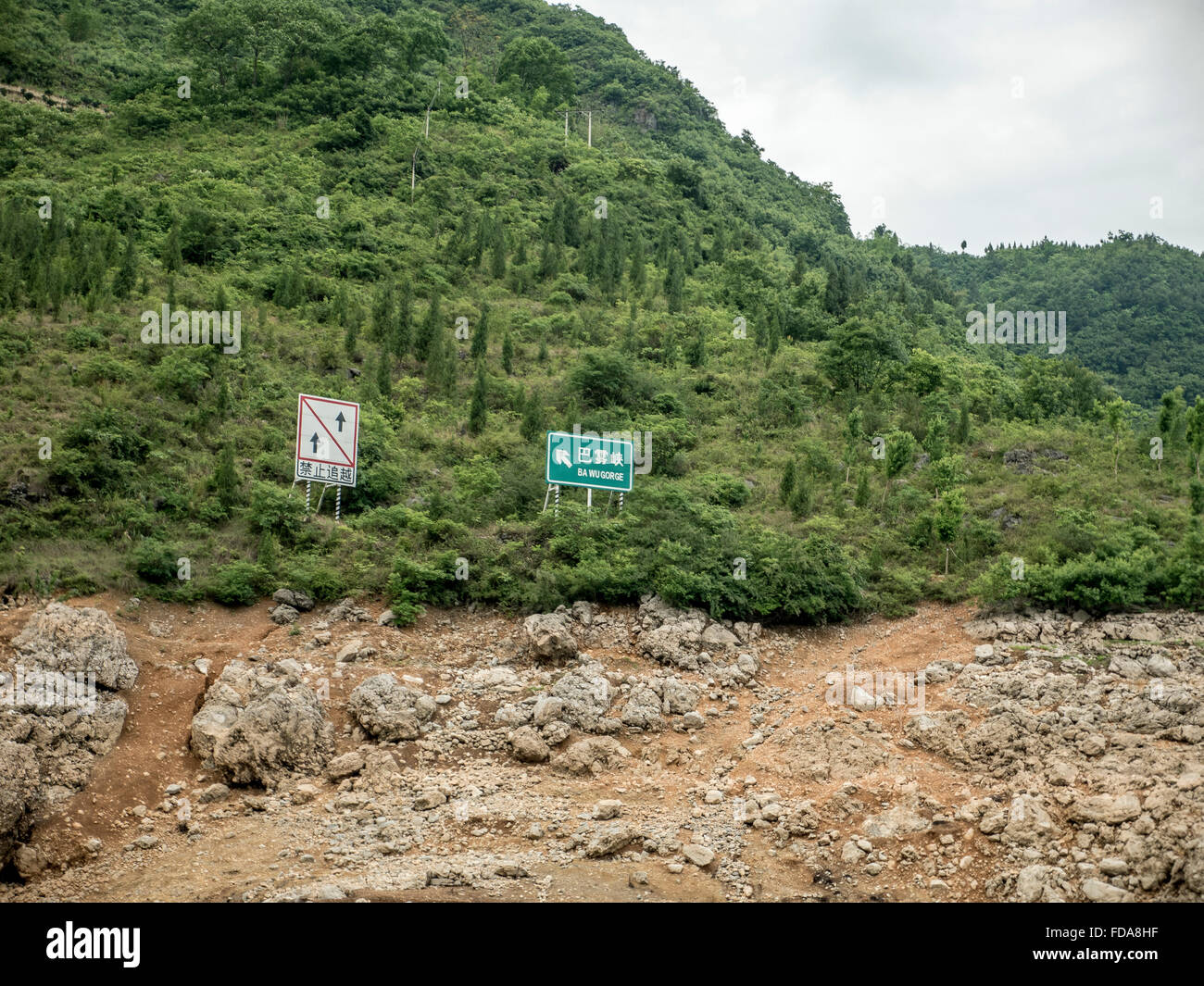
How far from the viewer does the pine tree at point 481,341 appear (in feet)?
76.2

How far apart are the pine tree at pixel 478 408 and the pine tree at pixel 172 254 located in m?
8.89

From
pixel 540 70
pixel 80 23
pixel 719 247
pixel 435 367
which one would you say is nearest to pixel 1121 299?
pixel 719 247

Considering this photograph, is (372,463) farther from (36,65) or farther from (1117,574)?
(36,65)

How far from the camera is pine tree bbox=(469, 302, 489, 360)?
76.2 feet

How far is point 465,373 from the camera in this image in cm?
2283

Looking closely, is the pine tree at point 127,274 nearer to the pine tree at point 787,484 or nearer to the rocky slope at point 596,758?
the rocky slope at point 596,758

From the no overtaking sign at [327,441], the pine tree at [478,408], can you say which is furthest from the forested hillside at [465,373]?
the no overtaking sign at [327,441]

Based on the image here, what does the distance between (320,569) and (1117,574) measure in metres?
10.9

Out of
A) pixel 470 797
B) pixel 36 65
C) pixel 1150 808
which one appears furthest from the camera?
pixel 36 65

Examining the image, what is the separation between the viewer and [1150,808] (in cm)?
820

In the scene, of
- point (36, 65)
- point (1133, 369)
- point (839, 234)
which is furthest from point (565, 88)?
point (1133, 369)

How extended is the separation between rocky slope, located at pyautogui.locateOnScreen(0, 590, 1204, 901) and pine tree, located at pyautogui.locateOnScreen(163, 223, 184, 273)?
13497 millimetres

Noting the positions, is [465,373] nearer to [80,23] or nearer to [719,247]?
[719,247]

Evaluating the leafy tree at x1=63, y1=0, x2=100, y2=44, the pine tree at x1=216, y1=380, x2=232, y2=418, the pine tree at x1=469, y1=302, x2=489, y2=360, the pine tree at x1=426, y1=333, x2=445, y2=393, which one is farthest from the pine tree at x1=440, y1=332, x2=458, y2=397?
the leafy tree at x1=63, y1=0, x2=100, y2=44
